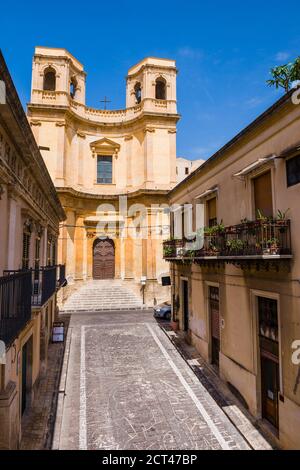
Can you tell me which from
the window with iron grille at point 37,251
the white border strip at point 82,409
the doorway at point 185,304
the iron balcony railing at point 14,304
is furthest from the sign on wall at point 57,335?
the iron balcony railing at point 14,304

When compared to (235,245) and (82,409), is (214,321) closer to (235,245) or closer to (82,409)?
(235,245)

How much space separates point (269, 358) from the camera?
7.95m

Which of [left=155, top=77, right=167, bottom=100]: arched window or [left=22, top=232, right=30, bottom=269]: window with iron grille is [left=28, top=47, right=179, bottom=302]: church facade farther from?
[left=22, top=232, right=30, bottom=269]: window with iron grille

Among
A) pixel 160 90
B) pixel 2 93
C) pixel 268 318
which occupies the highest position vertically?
pixel 160 90

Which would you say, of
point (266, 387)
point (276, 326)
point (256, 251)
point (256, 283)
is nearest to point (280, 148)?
point (256, 251)

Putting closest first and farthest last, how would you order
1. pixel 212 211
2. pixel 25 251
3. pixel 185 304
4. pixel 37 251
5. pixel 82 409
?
pixel 82 409 < pixel 25 251 < pixel 37 251 < pixel 212 211 < pixel 185 304

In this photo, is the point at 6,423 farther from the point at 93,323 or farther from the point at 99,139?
the point at 99,139

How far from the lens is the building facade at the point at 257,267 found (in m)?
6.98

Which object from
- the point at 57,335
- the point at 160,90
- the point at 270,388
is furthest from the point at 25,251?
the point at 160,90

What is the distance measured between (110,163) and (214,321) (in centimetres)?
2063

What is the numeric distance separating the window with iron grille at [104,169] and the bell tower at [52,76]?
5318 mm

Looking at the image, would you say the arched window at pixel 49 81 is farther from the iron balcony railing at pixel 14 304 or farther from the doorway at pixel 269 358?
the doorway at pixel 269 358

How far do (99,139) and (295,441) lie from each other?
26463 mm

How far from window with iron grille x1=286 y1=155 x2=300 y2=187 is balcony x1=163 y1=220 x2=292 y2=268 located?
896 mm
